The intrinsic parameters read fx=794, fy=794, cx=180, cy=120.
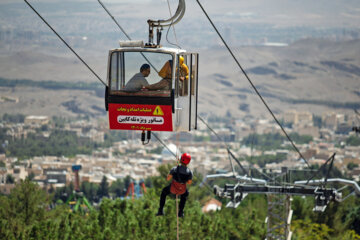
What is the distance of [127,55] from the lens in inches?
479

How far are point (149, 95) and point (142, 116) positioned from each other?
334mm

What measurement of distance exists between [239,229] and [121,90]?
92.1 feet

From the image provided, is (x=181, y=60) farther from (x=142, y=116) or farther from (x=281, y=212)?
(x=281, y=212)

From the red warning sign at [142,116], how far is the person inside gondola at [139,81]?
28 centimetres

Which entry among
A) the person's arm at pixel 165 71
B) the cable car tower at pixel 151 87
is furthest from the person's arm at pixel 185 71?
the person's arm at pixel 165 71

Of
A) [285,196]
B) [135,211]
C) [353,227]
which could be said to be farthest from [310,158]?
[285,196]

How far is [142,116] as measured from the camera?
1197 cm

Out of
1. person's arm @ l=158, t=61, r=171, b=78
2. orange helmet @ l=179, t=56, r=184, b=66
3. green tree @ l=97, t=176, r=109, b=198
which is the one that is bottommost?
green tree @ l=97, t=176, r=109, b=198

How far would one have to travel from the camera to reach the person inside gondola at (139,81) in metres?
12.1

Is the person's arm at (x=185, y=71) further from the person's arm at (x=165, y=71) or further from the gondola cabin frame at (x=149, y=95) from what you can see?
the person's arm at (x=165, y=71)

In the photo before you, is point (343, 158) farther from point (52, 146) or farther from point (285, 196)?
point (285, 196)

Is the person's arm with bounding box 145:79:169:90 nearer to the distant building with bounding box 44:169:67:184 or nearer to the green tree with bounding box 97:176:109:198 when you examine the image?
the green tree with bounding box 97:176:109:198

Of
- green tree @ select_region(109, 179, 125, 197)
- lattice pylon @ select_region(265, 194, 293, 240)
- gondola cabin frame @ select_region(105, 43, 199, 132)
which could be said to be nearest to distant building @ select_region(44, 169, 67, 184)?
green tree @ select_region(109, 179, 125, 197)

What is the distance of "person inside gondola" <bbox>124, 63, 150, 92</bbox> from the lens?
12.1 metres
